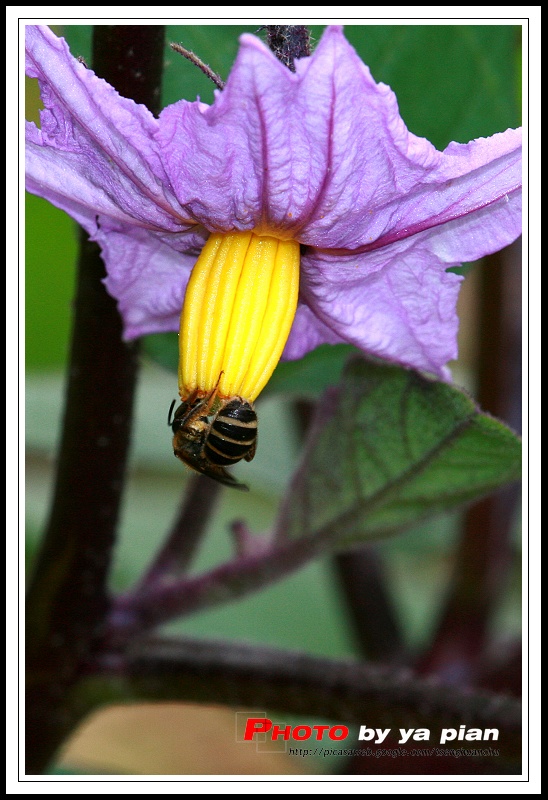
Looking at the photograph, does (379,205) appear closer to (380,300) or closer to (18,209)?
(380,300)

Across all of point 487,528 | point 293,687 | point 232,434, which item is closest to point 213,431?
point 232,434

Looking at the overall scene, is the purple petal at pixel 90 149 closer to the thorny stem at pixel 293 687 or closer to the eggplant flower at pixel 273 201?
the eggplant flower at pixel 273 201

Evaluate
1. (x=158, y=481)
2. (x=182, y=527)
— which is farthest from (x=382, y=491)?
(x=158, y=481)

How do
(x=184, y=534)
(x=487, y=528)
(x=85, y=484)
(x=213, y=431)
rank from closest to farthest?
(x=213, y=431) → (x=85, y=484) → (x=184, y=534) → (x=487, y=528)

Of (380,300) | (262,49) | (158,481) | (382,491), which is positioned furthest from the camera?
(158,481)

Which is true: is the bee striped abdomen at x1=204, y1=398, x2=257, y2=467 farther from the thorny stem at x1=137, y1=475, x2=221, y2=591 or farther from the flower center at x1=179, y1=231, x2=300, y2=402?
the thorny stem at x1=137, y1=475, x2=221, y2=591

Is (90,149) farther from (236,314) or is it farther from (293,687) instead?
(293,687)

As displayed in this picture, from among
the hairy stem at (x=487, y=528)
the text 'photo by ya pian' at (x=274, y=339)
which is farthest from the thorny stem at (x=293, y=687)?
the hairy stem at (x=487, y=528)
